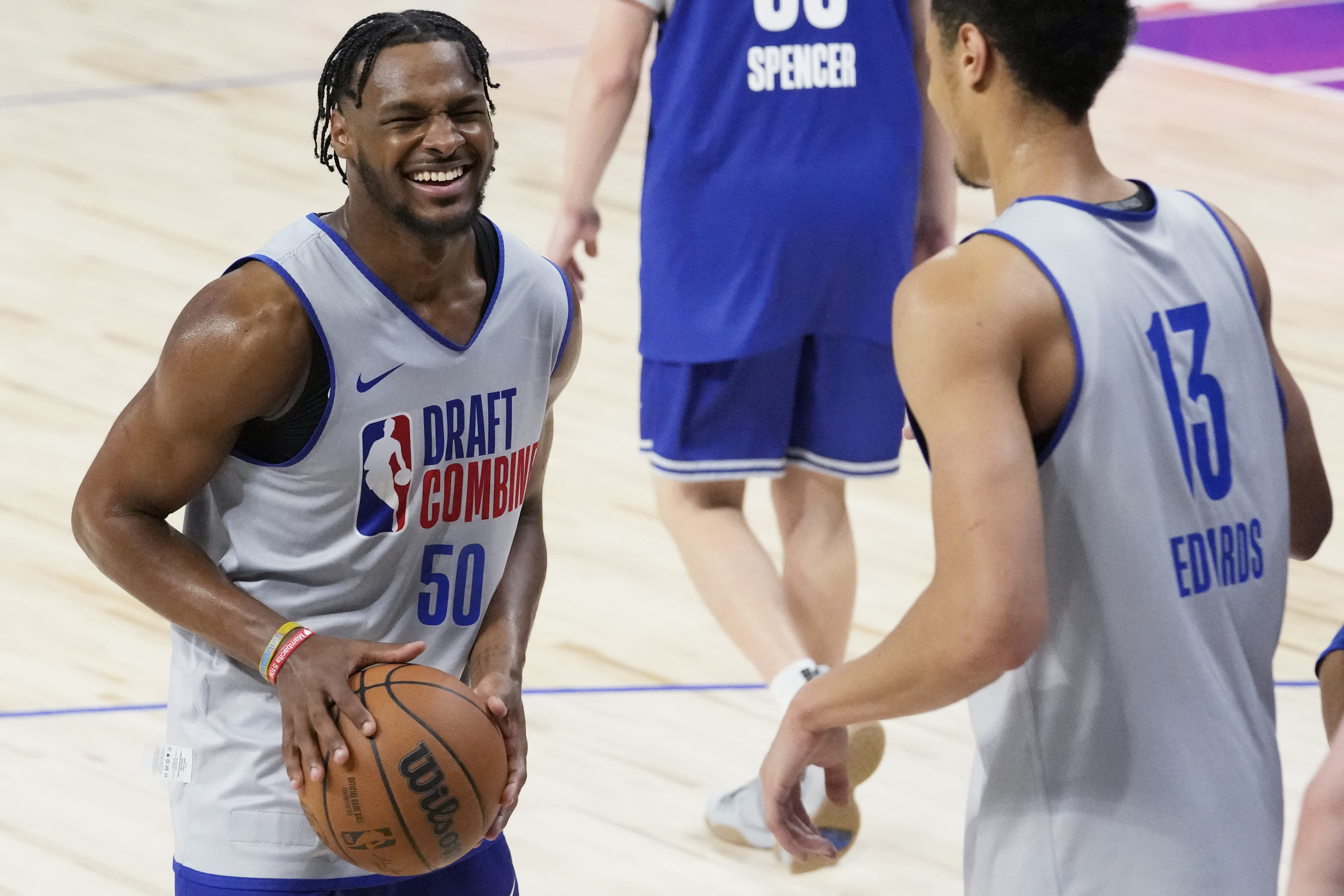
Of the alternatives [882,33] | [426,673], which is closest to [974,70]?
[426,673]

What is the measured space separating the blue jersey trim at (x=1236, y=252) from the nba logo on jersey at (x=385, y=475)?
0.98 m

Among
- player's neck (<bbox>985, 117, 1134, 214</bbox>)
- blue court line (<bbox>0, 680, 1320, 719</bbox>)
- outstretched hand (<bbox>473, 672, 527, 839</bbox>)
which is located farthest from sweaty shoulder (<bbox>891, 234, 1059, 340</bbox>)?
blue court line (<bbox>0, 680, 1320, 719</bbox>)

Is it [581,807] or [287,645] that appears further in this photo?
[581,807]

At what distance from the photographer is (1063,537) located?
2.09 metres

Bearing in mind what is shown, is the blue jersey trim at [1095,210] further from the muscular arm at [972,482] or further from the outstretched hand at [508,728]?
the outstretched hand at [508,728]

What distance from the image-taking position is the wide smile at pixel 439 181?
2430 mm

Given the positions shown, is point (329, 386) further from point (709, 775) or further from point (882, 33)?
point (709, 775)

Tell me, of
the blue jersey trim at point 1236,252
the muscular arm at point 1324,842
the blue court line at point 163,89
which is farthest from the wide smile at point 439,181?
the blue court line at point 163,89

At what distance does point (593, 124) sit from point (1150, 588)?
7.38 feet

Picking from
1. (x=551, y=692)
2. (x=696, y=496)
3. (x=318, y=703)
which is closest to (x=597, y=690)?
(x=551, y=692)

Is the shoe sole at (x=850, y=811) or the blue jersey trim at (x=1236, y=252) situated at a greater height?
the blue jersey trim at (x=1236, y=252)

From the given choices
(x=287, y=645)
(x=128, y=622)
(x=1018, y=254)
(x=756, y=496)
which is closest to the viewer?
(x=1018, y=254)

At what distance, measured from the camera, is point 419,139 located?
2.42 meters

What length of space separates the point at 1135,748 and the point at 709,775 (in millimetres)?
2182
